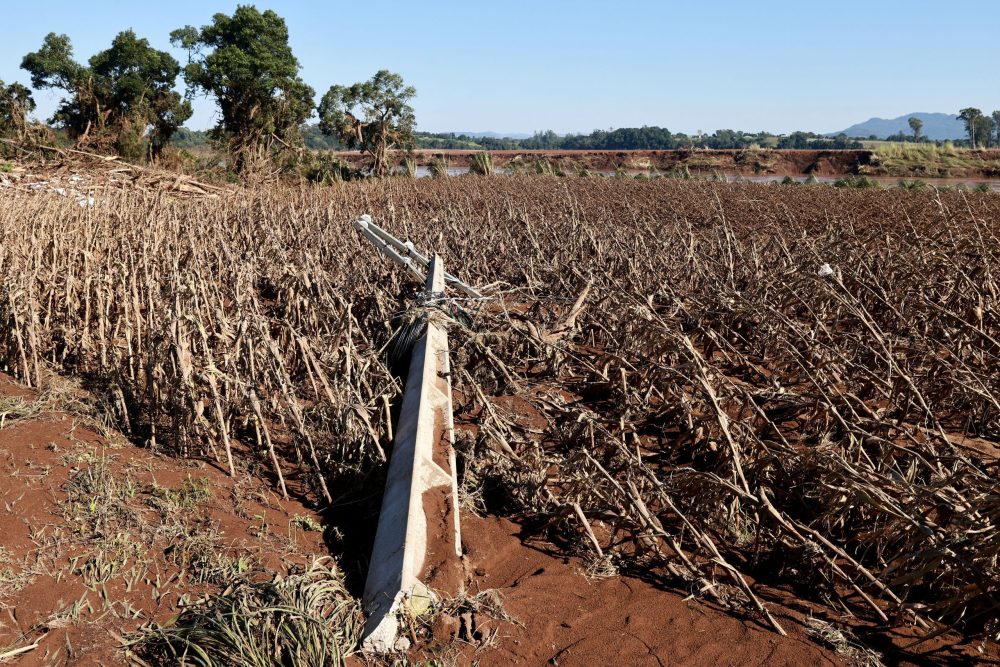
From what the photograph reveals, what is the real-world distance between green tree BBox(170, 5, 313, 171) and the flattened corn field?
659 inches

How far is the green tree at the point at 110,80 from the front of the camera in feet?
79.0

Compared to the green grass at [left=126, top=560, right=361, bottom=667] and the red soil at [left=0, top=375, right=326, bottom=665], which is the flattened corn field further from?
the green grass at [left=126, top=560, right=361, bottom=667]

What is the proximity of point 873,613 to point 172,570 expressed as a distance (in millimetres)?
2888

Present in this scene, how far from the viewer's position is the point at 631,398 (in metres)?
4.90

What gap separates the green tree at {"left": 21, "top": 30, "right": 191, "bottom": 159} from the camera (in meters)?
24.1

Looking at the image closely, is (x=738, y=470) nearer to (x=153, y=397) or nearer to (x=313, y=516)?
(x=313, y=516)

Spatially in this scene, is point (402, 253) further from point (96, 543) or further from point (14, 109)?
point (14, 109)

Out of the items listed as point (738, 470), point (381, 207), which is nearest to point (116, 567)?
point (738, 470)

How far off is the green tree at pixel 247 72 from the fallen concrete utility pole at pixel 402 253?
17.4 meters

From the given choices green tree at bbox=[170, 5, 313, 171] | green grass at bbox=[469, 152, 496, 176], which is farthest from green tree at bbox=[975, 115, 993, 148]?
green tree at bbox=[170, 5, 313, 171]

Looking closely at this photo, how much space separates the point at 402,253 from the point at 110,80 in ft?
70.2

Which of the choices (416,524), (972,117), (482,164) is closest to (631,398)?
(416,524)

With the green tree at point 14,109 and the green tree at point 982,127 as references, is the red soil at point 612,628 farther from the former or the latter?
the green tree at point 982,127

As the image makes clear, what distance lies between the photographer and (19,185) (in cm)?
1273
